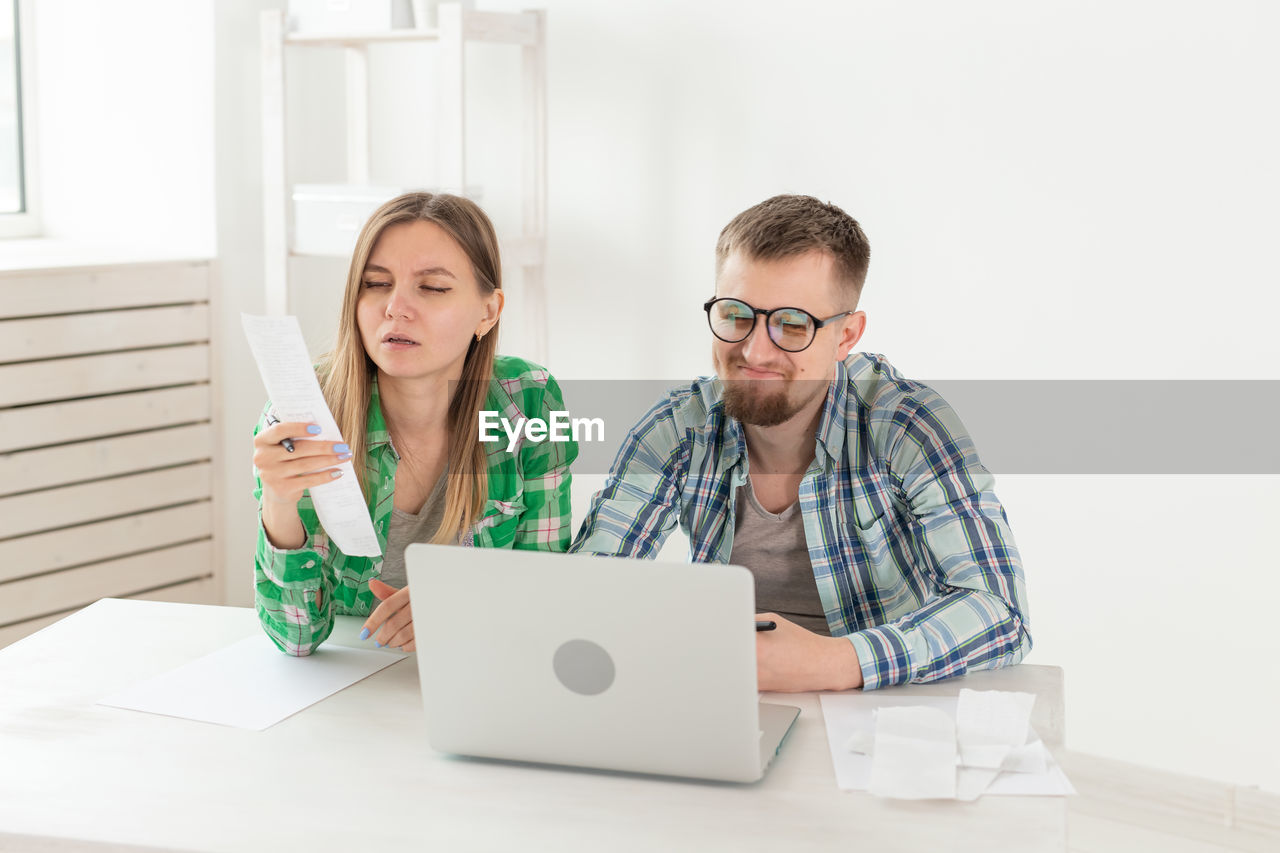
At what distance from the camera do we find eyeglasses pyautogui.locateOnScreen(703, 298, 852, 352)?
164 centimetres

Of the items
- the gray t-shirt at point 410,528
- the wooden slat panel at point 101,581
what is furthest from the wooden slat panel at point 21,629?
the gray t-shirt at point 410,528

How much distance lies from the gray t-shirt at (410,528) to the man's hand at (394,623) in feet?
0.62

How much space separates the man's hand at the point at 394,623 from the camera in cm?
152

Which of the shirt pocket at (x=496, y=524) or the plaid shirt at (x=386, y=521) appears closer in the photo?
the plaid shirt at (x=386, y=521)

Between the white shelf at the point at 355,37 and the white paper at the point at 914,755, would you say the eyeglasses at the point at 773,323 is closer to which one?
the white paper at the point at 914,755

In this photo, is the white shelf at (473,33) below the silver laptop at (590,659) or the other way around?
the other way around

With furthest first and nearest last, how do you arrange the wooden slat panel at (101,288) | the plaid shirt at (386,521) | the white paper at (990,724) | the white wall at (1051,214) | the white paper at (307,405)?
the wooden slat panel at (101,288) → the white wall at (1051,214) → the plaid shirt at (386,521) → the white paper at (307,405) → the white paper at (990,724)

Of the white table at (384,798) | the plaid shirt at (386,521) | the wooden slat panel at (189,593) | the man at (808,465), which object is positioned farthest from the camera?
the wooden slat panel at (189,593)

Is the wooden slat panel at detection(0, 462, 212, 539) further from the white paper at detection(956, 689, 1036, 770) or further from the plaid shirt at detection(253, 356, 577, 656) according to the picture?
the white paper at detection(956, 689, 1036, 770)

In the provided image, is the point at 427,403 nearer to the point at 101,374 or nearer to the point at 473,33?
the point at 473,33

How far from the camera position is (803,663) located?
137cm

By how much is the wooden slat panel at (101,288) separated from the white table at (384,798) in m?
1.53

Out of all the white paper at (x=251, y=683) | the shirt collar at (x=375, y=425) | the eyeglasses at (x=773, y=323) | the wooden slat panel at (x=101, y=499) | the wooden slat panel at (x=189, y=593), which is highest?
the eyeglasses at (x=773, y=323)

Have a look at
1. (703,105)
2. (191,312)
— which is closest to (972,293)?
(703,105)
